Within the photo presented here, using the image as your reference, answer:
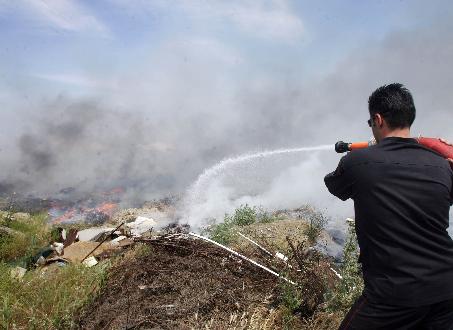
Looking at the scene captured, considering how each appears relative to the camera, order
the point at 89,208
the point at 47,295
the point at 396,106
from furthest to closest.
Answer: the point at 89,208 → the point at 47,295 → the point at 396,106

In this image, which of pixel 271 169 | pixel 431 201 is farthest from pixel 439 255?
pixel 271 169

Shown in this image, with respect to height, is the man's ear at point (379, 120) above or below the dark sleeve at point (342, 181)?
above

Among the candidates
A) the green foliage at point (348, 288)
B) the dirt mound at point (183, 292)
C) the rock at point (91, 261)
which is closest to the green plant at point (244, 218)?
the rock at point (91, 261)

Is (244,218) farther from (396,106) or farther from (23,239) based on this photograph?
(396,106)

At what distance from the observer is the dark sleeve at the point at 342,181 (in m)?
1.98

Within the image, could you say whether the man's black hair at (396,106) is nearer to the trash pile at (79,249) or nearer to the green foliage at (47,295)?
the green foliage at (47,295)

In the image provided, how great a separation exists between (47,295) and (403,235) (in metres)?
3.37

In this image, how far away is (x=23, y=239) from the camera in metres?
6.50

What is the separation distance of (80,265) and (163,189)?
45.8 feet

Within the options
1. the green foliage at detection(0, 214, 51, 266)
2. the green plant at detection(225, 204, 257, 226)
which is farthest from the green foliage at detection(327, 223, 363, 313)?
the green plant at detection(225, 204, 257, 226)

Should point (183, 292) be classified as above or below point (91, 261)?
above

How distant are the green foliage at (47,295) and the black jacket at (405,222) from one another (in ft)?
8.95

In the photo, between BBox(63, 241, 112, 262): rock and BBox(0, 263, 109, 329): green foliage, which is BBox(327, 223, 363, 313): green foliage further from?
BBox(63, 241, 112, 262): rock

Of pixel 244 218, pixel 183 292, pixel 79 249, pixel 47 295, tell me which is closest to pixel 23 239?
pixel 79 249
